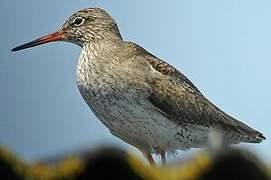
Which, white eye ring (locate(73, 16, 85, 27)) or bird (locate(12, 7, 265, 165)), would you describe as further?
white eye ring (locate(73, 16, 85, 27))

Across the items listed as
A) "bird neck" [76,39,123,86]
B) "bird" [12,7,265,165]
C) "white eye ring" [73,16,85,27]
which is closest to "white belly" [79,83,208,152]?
"bird" [12,7,265,165]

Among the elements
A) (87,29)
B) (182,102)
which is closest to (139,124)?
(182,102)

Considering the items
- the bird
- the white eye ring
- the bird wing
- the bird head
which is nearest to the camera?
the bird

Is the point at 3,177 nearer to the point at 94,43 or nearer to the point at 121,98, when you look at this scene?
the point at 121,98

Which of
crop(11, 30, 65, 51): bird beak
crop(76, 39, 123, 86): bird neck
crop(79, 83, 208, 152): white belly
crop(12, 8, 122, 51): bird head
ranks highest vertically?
crop(12, 8, 122, 51): bird head

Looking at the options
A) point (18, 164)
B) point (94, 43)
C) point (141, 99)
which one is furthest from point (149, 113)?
point (18, 164)

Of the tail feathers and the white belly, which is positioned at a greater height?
the tail feathers

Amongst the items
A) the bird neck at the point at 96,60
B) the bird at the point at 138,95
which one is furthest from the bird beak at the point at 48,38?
the bird neck at the point at 96,60

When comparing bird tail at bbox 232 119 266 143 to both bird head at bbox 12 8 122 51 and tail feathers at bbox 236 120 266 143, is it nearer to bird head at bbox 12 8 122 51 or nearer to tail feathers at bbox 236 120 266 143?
tail feathers at bbox 236 120 266 143

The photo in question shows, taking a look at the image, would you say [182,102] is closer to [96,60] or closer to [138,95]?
[138,95]
